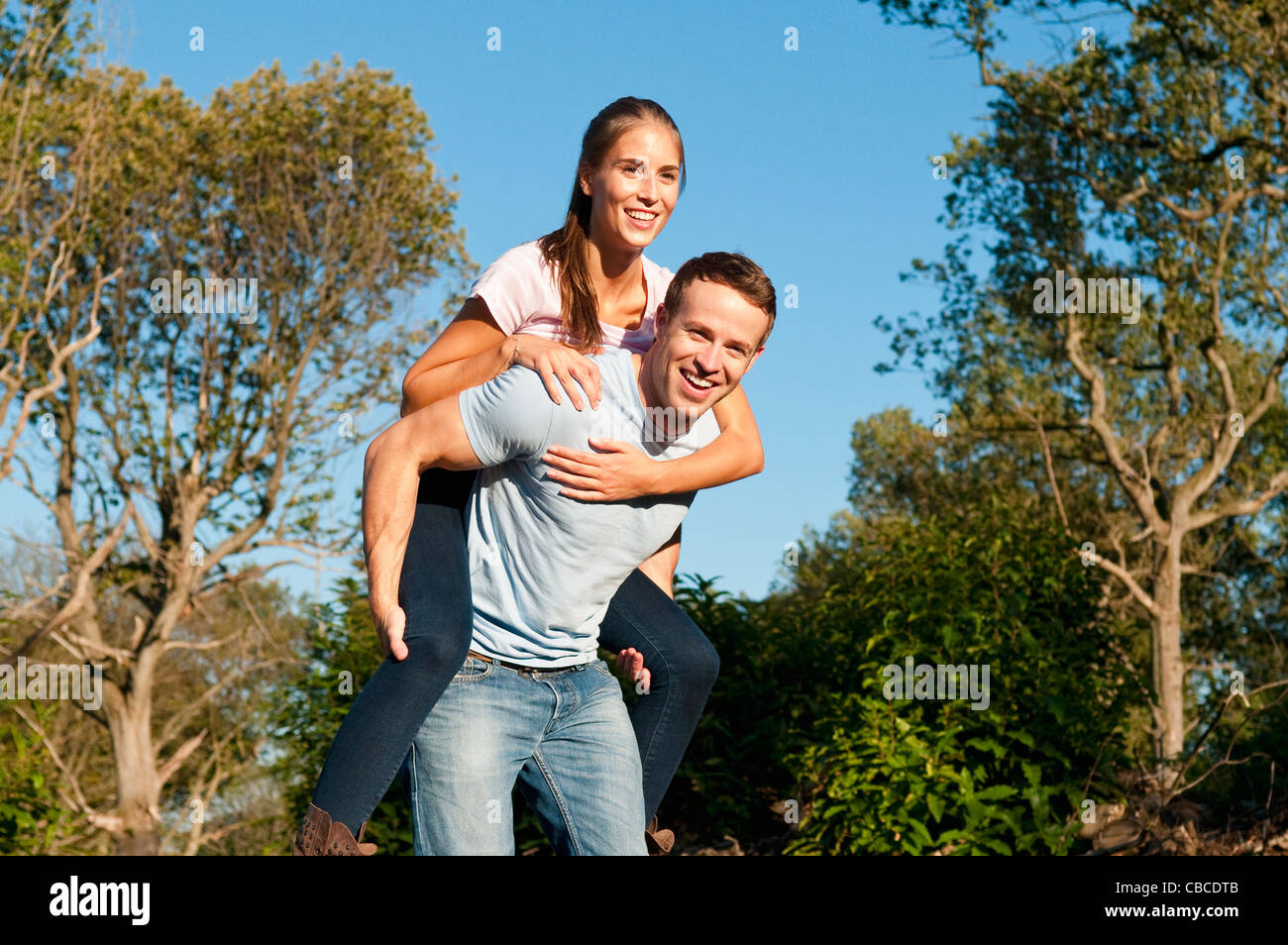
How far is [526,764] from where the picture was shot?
2789 mm

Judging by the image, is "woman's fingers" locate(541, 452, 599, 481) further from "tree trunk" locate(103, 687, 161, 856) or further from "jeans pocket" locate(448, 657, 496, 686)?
"tree trunk" locate(103, 687, 161, 856)

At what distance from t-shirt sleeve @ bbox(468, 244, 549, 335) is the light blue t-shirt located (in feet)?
1.32

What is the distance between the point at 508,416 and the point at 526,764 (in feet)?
2.93

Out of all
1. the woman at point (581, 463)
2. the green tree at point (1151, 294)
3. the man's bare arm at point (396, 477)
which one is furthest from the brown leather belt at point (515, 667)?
the green tree at point (1151, 294)

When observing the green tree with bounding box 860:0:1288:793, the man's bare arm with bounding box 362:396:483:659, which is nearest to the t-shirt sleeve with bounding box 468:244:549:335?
the man's bare arm with bounding box 362:396:483:659

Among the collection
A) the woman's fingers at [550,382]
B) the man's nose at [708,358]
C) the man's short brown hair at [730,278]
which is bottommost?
the woman's fingers at [550,382]

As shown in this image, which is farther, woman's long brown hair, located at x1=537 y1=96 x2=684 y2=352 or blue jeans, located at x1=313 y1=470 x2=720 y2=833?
woman's long brown hair, located at x1=537 y1=96 x2=684 y2=352

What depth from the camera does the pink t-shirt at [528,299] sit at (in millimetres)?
3020

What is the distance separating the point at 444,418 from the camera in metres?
2.49

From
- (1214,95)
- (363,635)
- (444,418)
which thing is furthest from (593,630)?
(1214,95)

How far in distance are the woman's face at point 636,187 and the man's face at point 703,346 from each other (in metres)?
0.42

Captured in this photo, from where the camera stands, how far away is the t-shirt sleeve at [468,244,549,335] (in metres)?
3.02

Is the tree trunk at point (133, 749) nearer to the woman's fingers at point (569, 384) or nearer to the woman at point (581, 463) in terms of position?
the woman at point (581, 463)

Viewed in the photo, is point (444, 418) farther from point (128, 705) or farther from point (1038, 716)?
point (128, 705)
